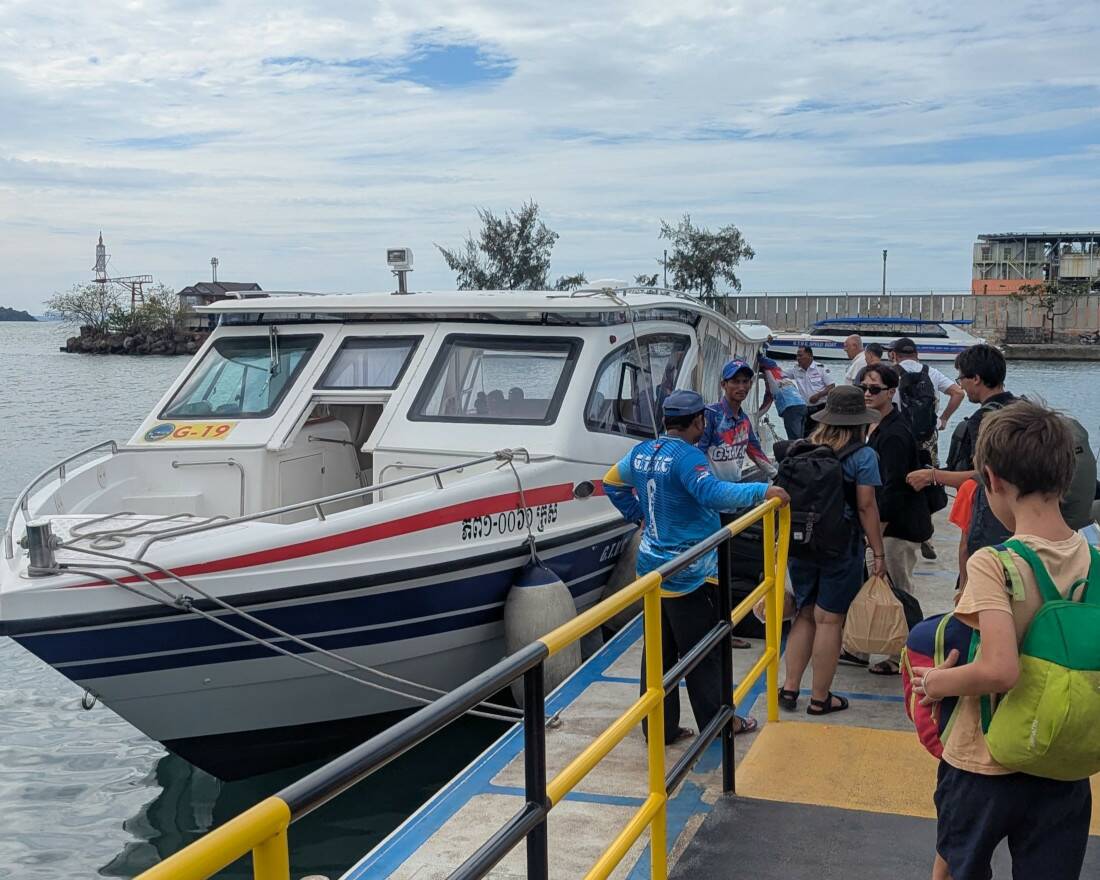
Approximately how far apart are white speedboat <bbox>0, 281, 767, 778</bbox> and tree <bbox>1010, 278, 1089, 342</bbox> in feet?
250

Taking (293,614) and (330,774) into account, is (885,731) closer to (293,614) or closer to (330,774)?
(293,614)

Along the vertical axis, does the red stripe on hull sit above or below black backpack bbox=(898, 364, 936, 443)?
below

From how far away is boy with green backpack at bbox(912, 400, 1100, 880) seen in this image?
8.48 ft

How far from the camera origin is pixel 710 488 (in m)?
4.82

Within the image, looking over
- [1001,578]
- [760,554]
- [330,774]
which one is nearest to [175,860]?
[330,774]

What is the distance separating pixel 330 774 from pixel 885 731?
3.91 meters

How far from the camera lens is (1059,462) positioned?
8.79ft

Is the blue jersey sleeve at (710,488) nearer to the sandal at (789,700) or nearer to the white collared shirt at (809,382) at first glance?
the sandal at (789,700)

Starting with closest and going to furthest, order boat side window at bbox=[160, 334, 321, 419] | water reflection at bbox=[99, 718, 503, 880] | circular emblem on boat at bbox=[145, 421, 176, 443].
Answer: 1. water reflection at bbox=[99, 718, 503, 880]
2. circular emblem on boat at bbox=[145, 421, 176, 443]
3. boat side window at bbox=[160, 334, 321, 419]

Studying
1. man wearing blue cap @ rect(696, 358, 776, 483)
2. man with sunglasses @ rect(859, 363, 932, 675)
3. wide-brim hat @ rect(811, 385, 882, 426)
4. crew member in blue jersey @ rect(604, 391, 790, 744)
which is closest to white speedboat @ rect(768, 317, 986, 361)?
man wearing blue cap @ rect(696, 358, 776, 483)

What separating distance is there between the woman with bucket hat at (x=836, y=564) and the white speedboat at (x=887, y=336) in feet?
141

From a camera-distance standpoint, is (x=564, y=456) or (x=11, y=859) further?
(x=564, y=456)

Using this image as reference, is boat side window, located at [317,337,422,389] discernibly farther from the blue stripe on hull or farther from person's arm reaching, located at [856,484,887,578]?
person's arm reaching, located at [856,484,887,578]

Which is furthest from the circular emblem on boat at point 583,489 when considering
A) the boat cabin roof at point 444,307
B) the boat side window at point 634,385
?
the boat cabin roof at point 444,307
